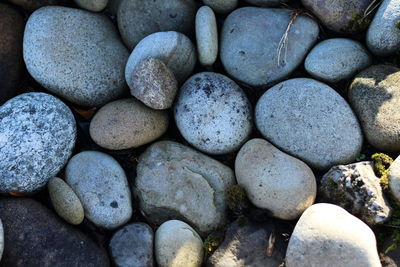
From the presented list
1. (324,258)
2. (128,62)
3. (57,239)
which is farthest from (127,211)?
(324,258)

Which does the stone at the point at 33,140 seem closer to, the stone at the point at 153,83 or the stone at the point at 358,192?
the stone at the point at 153,83

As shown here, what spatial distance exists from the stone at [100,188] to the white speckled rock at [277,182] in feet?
3.43

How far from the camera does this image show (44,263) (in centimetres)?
335

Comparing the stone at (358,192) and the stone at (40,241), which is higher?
the stone at (358,192)

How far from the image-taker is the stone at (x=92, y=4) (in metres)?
4.13

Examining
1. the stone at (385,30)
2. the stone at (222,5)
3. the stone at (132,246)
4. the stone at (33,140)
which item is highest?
the stone at (385,30)

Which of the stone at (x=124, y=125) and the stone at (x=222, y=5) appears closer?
the stone at (x=124, y=125)

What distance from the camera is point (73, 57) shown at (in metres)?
3.96

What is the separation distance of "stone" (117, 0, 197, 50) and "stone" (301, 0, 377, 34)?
3.75ft

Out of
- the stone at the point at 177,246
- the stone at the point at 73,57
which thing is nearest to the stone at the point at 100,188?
the stone at the point at 177,246

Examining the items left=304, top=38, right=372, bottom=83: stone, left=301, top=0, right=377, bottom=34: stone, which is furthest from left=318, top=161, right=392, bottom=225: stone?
left=301, top=0, right=377, bottom=34: stone

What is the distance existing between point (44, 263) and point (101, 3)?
2.40 m

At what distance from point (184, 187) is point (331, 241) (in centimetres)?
130

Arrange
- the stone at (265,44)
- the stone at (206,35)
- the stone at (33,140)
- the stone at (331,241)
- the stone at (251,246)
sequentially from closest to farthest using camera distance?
the stone at (331,241) < the stone at (251,246) < the stone at (33,140) < the stone at (206,35) < the stone at (265,44)
